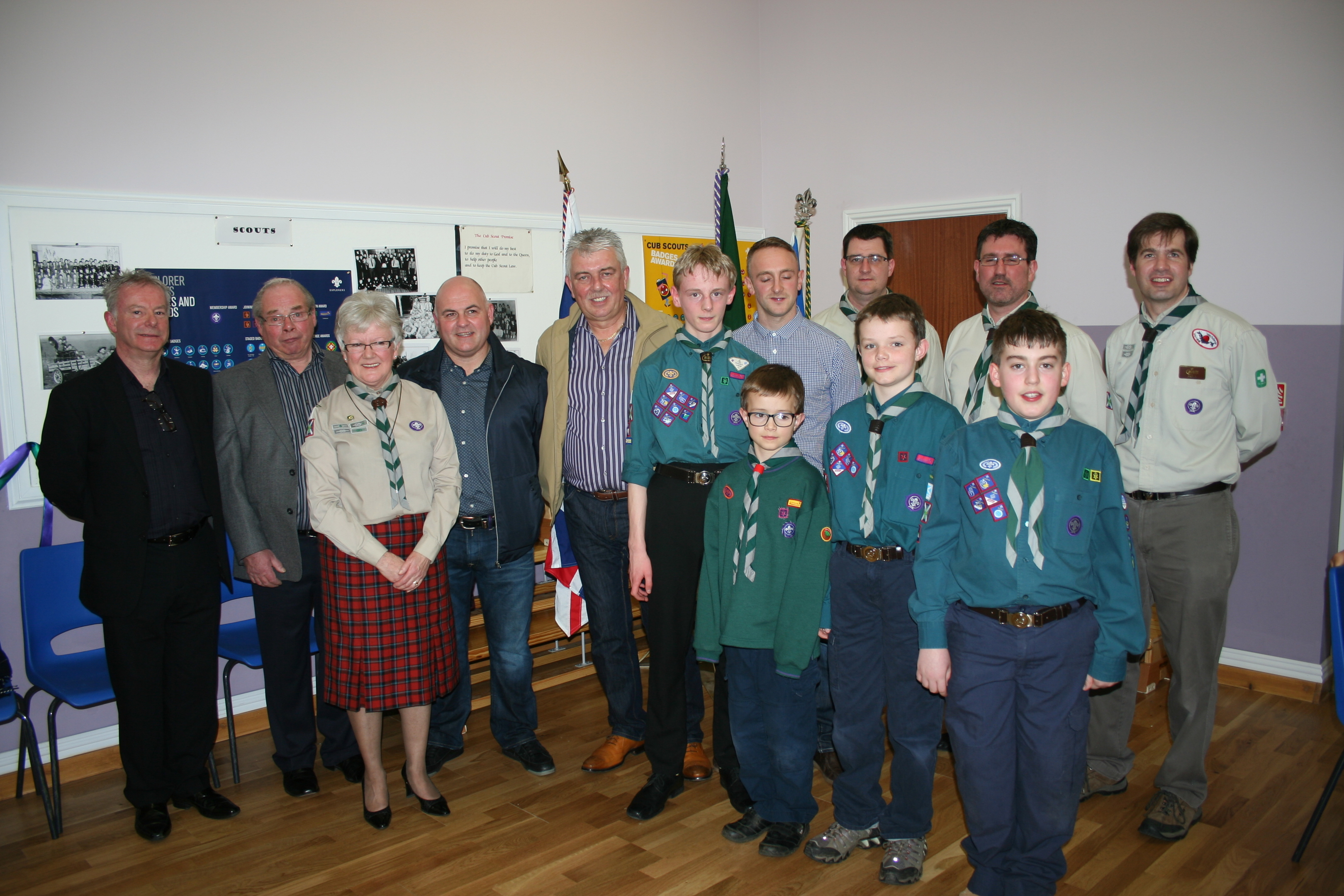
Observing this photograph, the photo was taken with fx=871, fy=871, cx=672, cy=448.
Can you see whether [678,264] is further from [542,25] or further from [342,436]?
[542,25]

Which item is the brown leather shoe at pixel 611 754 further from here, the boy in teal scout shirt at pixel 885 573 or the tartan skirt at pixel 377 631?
the boy in teal scout shirt at pixel 885 573

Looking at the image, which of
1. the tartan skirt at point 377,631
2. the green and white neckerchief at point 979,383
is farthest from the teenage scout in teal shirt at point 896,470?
the tartan skirt at point 377,631

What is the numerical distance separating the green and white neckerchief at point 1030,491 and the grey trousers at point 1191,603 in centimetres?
92

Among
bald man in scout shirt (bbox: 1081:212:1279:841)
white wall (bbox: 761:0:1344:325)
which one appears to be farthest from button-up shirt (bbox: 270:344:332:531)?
white wall (bbox: 761:0:1344:325)

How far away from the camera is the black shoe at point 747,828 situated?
2.72 metres

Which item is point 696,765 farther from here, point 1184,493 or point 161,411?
point 161,411

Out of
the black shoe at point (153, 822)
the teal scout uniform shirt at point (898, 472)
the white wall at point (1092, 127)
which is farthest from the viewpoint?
the white wall at point (1092, 127)

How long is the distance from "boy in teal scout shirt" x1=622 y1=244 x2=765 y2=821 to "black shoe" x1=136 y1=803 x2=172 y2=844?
152cm

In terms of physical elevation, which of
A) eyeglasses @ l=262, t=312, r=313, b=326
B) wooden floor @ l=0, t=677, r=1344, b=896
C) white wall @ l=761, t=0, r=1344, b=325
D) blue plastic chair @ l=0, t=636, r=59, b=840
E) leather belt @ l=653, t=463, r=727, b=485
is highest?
white wall @ l=761, t=0, r=1344, b=325

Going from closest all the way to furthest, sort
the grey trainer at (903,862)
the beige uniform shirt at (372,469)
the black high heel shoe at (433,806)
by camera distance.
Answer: the grey trainer at (903,862), the beige uniform shirt at (372,469), the black high heel shoe at (433,806)

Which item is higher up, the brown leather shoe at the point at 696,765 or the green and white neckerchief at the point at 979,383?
the green and white neckerchief at the point at 979,383

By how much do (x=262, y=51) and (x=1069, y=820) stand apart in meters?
4.07

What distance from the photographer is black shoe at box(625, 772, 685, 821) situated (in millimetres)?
2893

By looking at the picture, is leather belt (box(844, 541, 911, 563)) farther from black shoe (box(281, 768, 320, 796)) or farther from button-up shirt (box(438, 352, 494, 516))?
black shoe (box(281, 768, 320, 796))
